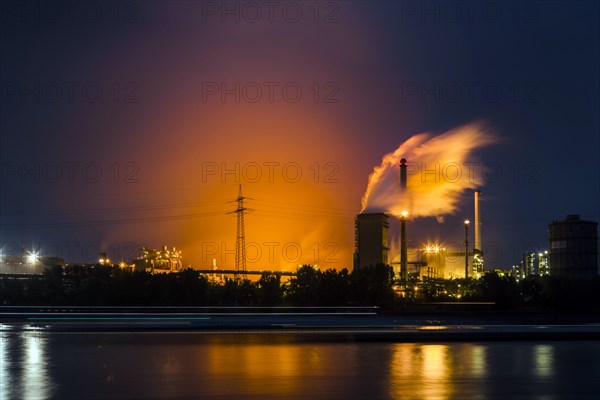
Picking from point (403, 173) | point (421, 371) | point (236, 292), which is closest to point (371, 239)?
point (403, 173)

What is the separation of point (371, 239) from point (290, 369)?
89.8 metres

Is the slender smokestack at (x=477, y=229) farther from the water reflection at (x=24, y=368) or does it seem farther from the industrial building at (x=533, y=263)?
the water reflection at (x=24, y=368)

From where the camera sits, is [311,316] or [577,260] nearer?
[311,316]

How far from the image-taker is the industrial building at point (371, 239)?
10481cm

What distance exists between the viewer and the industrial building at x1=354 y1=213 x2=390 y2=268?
4126 inches

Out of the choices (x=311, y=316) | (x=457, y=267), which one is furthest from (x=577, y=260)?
(x=311, y=316)

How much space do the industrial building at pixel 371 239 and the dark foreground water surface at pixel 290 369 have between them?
80073 millimetres

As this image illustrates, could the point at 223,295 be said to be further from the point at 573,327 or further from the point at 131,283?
the point at 573,327

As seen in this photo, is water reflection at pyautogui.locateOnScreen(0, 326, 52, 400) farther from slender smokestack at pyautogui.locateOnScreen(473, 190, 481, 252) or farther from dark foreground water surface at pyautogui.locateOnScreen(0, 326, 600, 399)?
slender smokestack at pyautogui.locateOnScreen(473, 190, 481, 252)

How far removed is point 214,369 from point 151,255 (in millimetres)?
127119

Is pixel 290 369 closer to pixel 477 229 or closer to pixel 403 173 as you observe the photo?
pixel 403 173

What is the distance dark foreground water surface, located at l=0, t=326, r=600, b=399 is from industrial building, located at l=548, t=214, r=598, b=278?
3001 inches

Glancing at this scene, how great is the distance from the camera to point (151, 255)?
140 meters

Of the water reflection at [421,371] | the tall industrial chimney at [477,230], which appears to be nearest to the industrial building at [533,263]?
the tall industrial chimney at [477,230]
